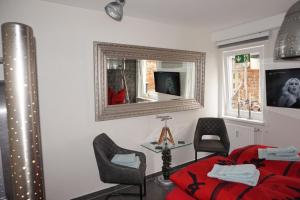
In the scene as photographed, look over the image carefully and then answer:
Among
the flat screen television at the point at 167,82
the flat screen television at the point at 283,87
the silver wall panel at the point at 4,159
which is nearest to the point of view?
the silver wall panel at the point at 4,159

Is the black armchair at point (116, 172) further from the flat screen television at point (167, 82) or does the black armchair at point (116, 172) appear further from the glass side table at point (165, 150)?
the flat screen television at point (167, 82)

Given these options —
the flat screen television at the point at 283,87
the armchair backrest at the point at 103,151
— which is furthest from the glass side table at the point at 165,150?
the flat screen television at the point at 283,87

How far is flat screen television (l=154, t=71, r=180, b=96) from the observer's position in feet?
10.5

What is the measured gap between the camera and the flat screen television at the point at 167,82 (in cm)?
319

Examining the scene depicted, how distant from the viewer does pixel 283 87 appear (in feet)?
9.98

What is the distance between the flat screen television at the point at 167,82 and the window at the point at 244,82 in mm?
1230

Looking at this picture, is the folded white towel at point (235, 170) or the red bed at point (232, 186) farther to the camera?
the folded white towel at point (235, 170)

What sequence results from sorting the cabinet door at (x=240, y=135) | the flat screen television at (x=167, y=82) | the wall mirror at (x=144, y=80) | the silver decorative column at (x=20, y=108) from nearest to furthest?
the silver decorative column at (x=20, y=108)
the wall mirror at (x=144, y=80)
the flat screen television at (x=167, y=82)
the cabinet door at (x=240, y=135)

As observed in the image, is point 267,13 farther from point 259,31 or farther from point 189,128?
point 189,128

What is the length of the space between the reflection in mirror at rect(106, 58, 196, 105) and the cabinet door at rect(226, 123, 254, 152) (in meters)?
0.99

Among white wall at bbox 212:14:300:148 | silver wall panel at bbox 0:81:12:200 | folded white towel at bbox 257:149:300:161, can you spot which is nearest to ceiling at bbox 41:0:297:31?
white wall at bbox 212:14:300:148

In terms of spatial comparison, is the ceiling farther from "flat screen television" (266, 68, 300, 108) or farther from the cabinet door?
the cabinet door

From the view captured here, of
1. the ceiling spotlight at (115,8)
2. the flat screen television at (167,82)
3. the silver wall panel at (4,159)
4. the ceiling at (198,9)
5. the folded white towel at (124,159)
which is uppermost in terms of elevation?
the ceiling at (198,9)

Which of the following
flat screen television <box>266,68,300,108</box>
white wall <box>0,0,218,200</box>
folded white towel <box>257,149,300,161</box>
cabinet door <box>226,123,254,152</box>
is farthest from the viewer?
cabinet door <box>226,123,254,152</box>
